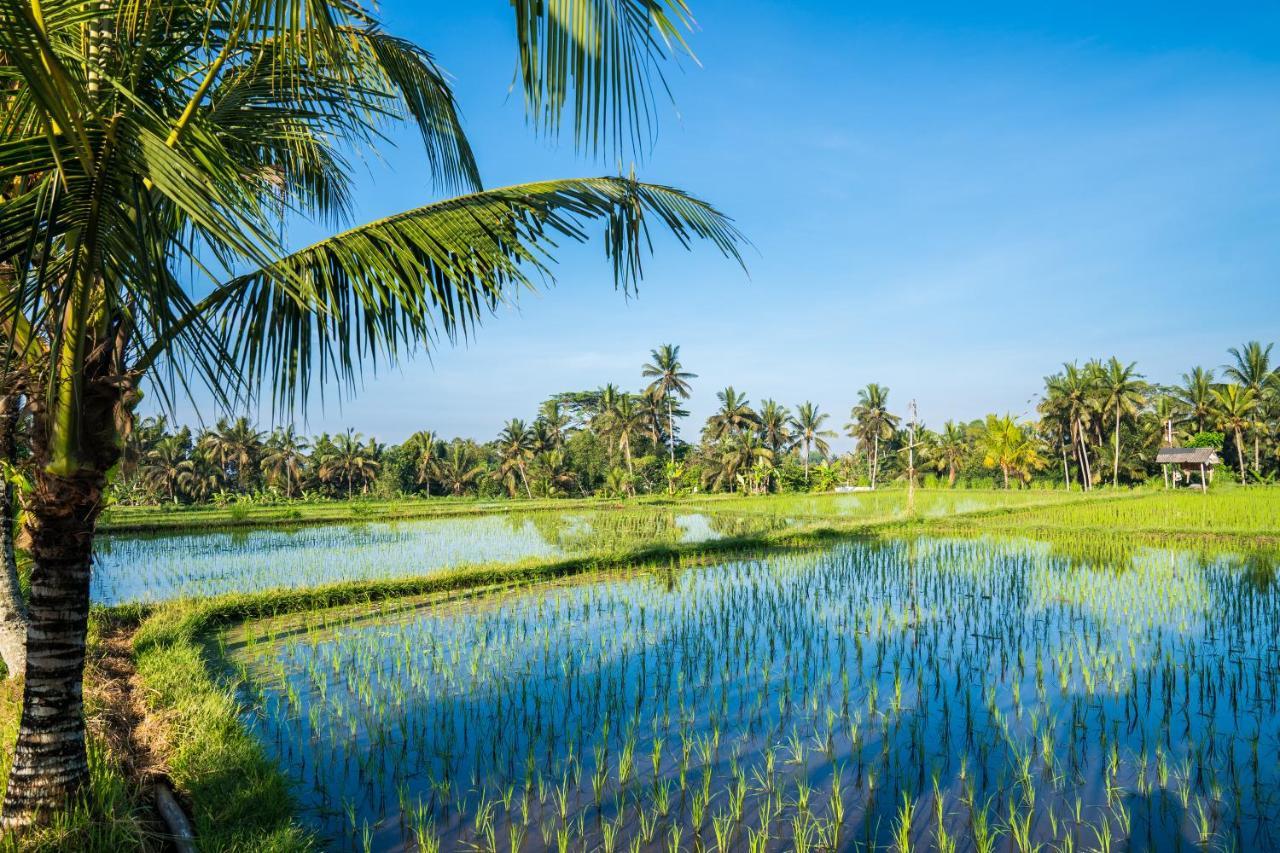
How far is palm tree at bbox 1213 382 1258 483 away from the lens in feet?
106

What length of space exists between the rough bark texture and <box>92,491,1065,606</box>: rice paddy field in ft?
24.1

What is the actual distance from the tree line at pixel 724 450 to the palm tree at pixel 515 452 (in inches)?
3.1

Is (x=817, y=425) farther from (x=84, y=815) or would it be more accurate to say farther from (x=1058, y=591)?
(x=84, y=815)

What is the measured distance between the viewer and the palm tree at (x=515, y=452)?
122 ft

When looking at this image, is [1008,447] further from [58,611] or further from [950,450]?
[58,611]

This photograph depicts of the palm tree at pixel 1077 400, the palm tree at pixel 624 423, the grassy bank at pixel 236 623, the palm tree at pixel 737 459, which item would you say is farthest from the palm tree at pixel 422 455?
the palm tree at pixel 1077 400

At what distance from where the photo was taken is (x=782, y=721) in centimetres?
483

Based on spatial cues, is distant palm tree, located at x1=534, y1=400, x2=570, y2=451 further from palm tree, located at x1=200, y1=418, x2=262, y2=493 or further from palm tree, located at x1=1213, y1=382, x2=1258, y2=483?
palm tree, located at x1=1213, y1=382, x2=1258, y2=483

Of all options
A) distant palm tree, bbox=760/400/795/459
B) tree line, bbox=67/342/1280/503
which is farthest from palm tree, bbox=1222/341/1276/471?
distant palm tree, bbox=760/400/795/459

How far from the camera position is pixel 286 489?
39.0 m

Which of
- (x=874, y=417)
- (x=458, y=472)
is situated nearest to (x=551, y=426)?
(x=458, y=472)

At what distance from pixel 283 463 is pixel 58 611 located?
40.0 metres

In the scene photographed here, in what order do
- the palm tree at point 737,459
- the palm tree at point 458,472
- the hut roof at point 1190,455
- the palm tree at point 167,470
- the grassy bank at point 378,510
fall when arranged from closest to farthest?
the grassy bank at point 378,510
the hut roof at point 1190,455
the palm tree at point 167,470
the palm tree at point 737,459
the palm tree at point 458,472

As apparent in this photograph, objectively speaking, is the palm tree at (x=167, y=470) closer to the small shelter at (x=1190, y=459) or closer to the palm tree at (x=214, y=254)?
the palm tree at (x=214, y=254)
